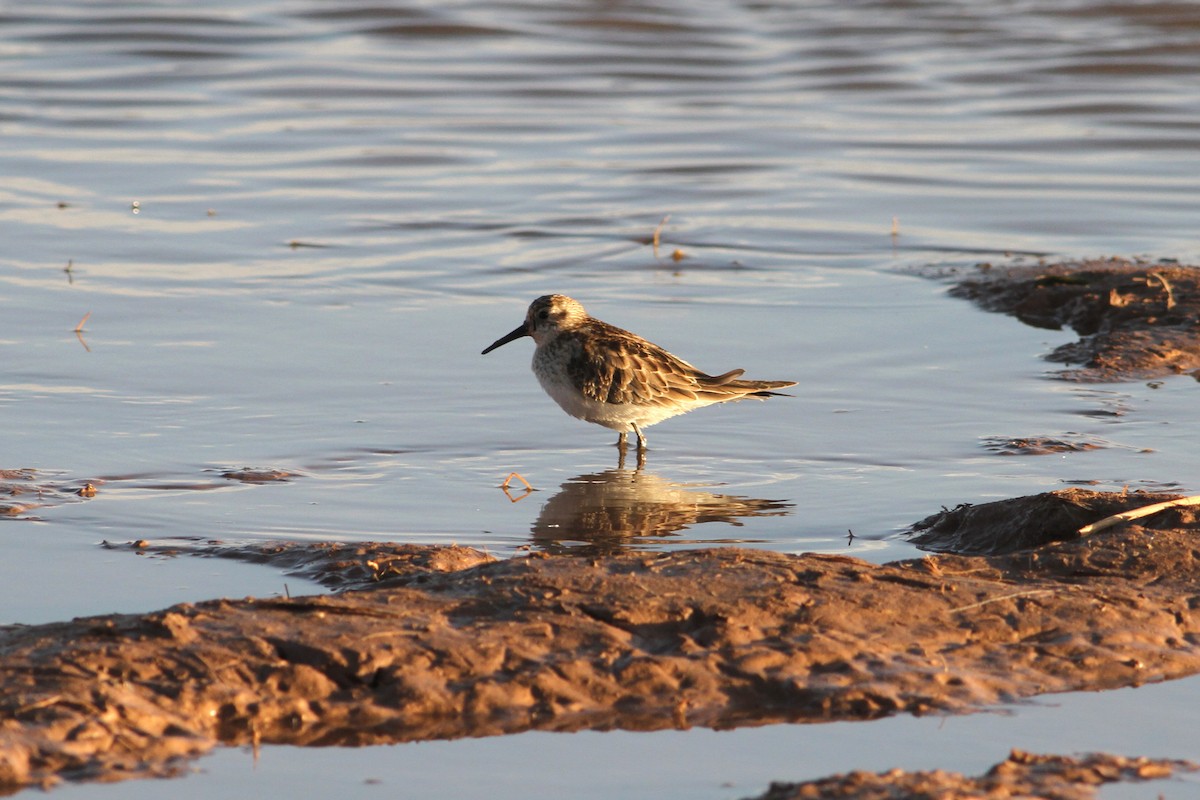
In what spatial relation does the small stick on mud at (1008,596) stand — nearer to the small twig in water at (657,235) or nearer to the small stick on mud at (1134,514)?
the small stick on mud at (1134,514)

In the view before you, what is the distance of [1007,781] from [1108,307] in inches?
273

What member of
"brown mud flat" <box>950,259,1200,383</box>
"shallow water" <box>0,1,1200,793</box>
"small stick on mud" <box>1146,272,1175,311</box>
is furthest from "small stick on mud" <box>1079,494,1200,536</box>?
"small stick on mud" <box>1146,272,1175,311</box>

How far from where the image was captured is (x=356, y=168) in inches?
623

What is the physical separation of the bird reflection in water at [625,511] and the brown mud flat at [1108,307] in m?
2.98

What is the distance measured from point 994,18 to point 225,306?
Result: 17365 millimetres

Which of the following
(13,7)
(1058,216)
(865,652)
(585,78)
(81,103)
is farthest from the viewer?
(13,7)

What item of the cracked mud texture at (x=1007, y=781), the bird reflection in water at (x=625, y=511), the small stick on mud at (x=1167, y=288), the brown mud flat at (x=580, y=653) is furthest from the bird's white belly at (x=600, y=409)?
the cracked mud texture at (x=1007, y=781)

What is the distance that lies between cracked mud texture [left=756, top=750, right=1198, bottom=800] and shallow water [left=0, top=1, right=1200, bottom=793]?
28cm

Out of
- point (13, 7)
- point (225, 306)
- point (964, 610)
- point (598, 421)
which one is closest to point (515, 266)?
point (225, 306)

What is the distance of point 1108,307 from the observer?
34.6 feet

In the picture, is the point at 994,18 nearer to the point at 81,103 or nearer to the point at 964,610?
the point at 81,103

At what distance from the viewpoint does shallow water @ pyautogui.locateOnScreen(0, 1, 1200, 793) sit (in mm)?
7113

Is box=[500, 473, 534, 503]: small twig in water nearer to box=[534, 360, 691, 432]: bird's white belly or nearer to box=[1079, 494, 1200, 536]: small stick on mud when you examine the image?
box=[534, 360, 691, 432]: bird's white belly

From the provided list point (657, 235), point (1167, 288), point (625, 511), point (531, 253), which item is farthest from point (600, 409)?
point (657, 235)
